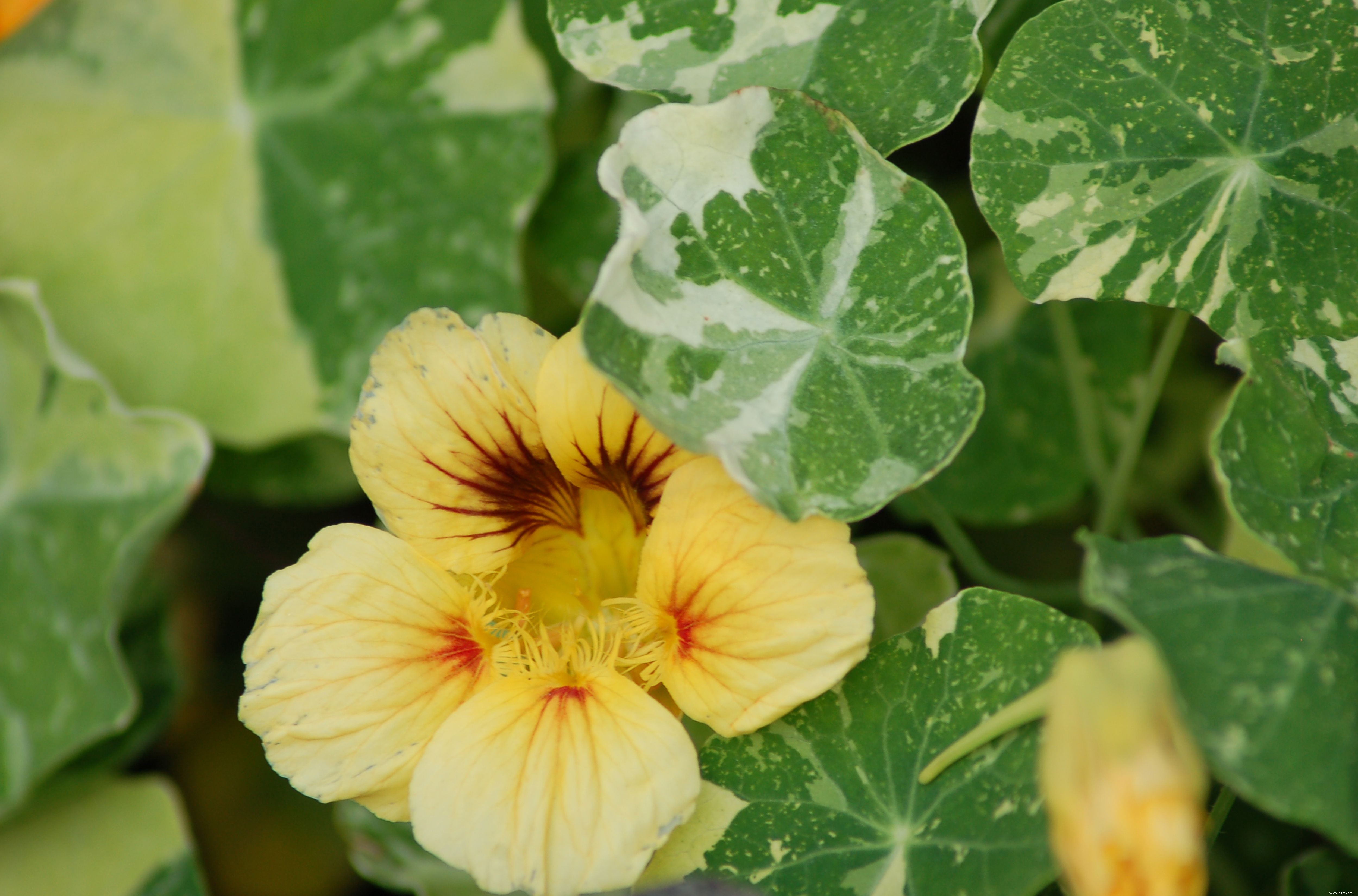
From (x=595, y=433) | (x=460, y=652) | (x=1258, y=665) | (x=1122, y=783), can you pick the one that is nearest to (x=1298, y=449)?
(x=1258, y=665)

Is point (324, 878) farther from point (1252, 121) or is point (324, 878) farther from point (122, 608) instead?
point (1252, 121)

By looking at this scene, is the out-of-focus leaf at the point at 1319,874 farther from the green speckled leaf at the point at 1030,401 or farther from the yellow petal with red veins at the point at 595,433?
the yellow petal with red veins at the point at 595,433

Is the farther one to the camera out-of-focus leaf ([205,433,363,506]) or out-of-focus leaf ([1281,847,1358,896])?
out-of-focus leaf ([205,433,363,506])

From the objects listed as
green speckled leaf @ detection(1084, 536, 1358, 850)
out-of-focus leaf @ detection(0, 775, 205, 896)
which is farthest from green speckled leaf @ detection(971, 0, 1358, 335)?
out-of-focus leaf @ detection(0, 775, 205, 896)

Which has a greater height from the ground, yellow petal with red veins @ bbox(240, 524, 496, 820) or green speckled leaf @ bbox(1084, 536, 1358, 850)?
green speckled leaf @ bbox(1084, 536, 1358, 850)

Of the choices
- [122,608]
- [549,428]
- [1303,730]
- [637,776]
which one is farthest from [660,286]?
[122,608]

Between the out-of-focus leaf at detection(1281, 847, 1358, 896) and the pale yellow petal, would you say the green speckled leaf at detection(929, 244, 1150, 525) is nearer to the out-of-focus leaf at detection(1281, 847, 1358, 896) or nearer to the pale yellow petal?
the out-of-focus leaf at detection(1281, 847, 1358, 896)

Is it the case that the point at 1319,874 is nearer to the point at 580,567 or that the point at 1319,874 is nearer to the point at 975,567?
the point at 975,567
